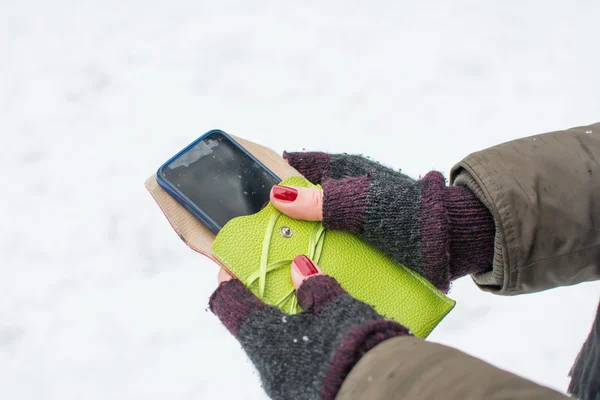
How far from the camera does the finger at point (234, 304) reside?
2.63 feet

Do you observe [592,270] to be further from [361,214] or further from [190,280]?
[190,280]

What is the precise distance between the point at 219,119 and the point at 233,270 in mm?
682

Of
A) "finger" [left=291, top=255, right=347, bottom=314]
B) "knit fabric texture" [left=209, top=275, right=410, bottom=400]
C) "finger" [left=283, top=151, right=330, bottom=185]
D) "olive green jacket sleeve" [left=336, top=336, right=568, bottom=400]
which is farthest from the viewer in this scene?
"finger" [left=283, top=151, right=330, bottom=185]

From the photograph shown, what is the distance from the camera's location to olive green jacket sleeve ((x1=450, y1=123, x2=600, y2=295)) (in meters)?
0.85

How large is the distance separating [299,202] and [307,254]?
0.09m

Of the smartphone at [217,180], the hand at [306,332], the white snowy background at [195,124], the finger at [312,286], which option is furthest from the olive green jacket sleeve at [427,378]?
the white snowy background at [195,124]

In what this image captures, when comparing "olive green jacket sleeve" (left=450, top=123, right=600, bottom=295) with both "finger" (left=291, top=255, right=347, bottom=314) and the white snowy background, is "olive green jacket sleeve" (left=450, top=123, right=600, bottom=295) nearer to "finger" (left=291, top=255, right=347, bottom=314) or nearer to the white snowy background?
"finger" (left=291, top=255, right=347, bottom=314)

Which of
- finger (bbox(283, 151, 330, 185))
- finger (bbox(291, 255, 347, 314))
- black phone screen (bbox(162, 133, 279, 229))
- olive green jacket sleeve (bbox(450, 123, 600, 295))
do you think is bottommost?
olive green jacket sleeve (bbox(450, 123, 600, 295))

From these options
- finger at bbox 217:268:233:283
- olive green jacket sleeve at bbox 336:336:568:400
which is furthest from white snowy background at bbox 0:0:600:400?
olive green jacket sleeve at bbox 336:336:568:400

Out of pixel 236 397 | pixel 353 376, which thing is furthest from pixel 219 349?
pixel 353 376

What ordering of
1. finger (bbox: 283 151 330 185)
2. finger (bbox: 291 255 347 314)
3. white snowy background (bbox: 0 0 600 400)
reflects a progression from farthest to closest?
white snowy background (bbox: 0 0 600 400), finger (bbox: 283 151 330 185), finger (bbox: 291 255 347 314)

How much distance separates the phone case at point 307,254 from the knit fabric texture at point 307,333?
0.13 feet

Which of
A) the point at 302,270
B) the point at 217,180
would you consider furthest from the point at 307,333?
the point at 217,180

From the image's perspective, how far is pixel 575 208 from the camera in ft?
2.81
